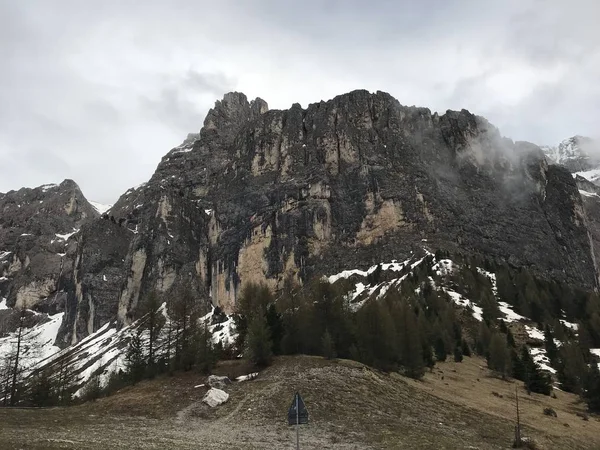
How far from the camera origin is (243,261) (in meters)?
166

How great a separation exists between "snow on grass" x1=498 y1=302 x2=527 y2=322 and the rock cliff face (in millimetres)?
46146

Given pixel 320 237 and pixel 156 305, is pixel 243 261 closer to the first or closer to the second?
pixel 320 237

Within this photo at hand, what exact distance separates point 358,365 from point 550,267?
147 meters

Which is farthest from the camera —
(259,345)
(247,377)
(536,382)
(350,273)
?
(350,273)

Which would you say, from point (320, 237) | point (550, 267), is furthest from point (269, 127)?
point (550, 267)

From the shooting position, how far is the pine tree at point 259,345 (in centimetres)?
4250

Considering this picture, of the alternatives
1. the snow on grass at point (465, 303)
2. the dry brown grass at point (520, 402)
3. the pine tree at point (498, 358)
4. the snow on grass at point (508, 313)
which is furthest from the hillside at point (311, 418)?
the snow on grass at point (508, 313)

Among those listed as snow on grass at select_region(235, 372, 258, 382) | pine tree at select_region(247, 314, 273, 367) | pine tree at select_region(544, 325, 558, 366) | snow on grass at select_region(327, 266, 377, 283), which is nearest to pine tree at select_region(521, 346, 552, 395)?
pine tree at select_region(544, 325, 558, 366)

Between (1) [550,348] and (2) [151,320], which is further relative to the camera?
(1) [550,348]

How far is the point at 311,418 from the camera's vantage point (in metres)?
29.3

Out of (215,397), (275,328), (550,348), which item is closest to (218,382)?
(215,397)

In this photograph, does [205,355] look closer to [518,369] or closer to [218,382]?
[218,382]

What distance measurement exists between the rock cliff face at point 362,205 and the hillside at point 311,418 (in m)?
111

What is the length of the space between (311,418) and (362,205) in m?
137
